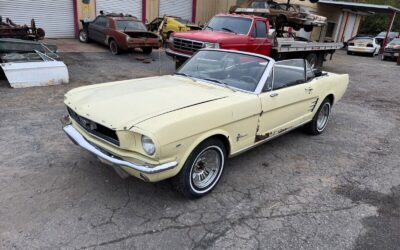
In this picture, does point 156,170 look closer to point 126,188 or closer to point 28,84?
point 126,188

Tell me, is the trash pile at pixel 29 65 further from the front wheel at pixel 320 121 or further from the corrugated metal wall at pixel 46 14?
the corrugated metal wall at pixel 46 14

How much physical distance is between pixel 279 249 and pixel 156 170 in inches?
51.3

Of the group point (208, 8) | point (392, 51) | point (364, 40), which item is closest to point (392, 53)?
point (392, 51)

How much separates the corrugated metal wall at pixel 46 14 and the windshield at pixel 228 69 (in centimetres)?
1406

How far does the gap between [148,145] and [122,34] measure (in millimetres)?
11035

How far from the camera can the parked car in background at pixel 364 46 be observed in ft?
74.6

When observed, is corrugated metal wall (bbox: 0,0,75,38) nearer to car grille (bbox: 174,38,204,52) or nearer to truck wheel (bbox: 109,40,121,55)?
truck wheel (bbox: 109,40,121,55)

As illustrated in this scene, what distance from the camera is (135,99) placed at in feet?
11.4

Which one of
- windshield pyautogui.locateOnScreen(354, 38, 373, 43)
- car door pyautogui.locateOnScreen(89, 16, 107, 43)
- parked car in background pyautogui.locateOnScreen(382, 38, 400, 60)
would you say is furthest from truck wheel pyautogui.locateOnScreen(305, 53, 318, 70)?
windshield pyautogui.locateOnScreen(354, 38, 373, 43)

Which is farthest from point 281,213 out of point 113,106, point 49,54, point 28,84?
point 49,54

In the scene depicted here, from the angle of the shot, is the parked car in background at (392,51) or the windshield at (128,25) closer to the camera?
the windshield at (128,25)

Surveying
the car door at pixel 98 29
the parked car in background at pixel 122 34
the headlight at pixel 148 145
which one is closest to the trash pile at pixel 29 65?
the parked car in background at pixel 122 34

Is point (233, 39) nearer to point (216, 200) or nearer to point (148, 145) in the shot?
point (216, 200)

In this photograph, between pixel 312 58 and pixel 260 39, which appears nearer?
pixel 260 39
